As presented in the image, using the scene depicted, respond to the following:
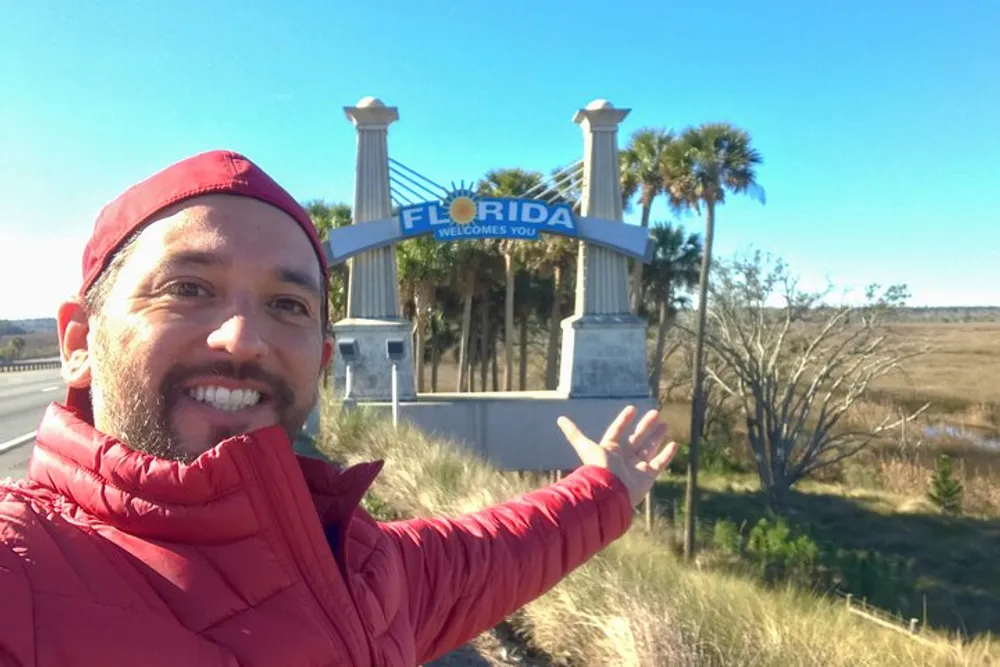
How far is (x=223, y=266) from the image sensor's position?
1.37m

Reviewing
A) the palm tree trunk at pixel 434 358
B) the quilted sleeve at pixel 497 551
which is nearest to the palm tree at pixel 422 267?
the palm tree trunk at pixel 434 358

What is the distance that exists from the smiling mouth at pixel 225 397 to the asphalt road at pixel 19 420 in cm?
626

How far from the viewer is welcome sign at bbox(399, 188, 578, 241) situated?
18.5 m

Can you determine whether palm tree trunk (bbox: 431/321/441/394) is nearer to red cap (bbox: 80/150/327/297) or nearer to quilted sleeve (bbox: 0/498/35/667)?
red cap (bbox: 80/150/327/297)

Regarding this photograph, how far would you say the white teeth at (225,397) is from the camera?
1314 mm

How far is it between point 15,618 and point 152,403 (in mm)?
423

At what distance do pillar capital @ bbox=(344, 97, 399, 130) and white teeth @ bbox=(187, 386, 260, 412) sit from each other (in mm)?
18156

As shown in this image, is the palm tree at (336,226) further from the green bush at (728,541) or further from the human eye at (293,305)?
the human eye at (293,305)

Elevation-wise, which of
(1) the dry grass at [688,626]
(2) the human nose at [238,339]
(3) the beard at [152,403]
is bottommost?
(1) the dry grass at [688,626]

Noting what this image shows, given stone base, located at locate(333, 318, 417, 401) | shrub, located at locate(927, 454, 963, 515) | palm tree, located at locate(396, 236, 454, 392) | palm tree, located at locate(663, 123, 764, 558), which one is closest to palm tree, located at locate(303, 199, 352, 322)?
palm tree, located at locate(396, 236, 454, 392)

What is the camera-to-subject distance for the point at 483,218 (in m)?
18.7

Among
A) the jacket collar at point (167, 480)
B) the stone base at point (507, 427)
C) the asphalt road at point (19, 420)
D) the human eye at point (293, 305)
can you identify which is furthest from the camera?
the stone base at point (507, 427)

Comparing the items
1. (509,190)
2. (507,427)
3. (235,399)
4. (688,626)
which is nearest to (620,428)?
(235,399)

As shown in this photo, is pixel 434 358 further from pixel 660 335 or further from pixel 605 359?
pixel 605 359
